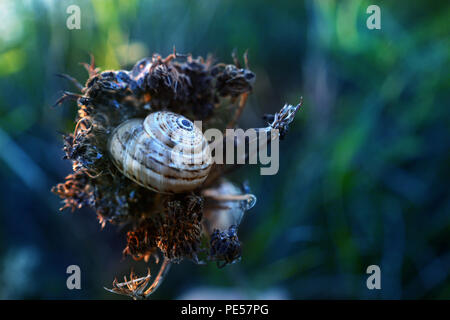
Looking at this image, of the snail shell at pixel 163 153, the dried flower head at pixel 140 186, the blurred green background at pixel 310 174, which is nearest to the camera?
the snail shell at pixel 163 153

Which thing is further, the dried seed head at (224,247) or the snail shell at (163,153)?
the dried seed head at (224,247)

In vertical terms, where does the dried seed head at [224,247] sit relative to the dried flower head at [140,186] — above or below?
below

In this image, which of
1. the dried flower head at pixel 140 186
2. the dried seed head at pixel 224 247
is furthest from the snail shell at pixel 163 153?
the dried seed head at pixel 224 247

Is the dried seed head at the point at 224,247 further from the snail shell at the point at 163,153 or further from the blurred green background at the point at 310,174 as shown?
the blurred green background at the point at 310,174

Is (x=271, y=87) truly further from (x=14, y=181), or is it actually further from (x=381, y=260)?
(x=14, y=181)

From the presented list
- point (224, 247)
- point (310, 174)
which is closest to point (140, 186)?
point (224, 247)

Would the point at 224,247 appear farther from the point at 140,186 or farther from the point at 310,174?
the point at 310,174

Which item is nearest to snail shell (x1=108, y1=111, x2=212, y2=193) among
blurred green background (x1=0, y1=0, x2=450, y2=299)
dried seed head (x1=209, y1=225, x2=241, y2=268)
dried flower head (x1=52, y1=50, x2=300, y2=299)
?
dried flower head (x1=52, y1=50, x2=300, y2=299)
